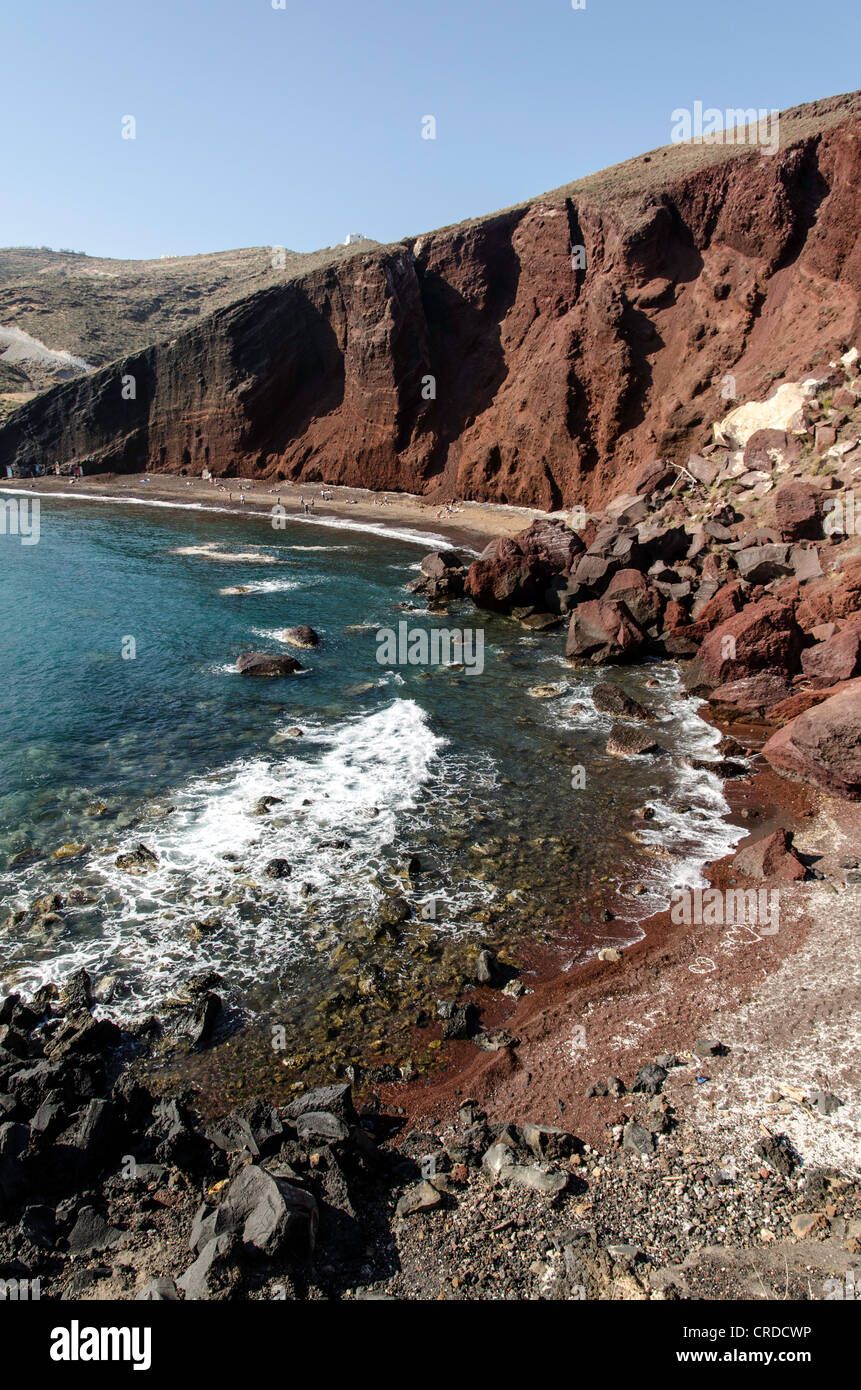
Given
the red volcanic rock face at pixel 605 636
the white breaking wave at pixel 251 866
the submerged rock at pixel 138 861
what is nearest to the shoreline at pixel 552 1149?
the white breaking wave at pixel 251 866

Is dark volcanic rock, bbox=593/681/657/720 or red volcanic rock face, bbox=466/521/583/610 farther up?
red volcanic rock face, bbox=466/521/583/610

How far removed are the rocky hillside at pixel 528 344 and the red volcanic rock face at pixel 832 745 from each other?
2940 centimetres

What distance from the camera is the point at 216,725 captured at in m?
24.2

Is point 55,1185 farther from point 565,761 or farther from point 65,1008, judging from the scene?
point 565,761

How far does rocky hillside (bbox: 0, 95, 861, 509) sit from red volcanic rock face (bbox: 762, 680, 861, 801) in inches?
1157

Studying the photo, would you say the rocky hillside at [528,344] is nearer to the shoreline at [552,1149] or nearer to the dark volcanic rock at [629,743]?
the dark volcanic rock at [629,743]

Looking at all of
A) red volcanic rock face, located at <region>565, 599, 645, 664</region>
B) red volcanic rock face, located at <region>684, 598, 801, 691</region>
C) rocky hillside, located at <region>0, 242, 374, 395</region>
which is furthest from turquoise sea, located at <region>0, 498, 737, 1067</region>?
rocky hillside, located at <region>0, 242, 374, 395</region>

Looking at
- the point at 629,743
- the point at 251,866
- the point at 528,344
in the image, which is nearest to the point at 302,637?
the point at 629,743

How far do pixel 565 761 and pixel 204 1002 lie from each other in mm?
12537

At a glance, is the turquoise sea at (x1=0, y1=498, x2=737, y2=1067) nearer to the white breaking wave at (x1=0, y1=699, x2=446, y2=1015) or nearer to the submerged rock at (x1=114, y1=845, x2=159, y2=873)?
the white breaking wave at (x1=0, y1=699, x2=446, y2=1015)

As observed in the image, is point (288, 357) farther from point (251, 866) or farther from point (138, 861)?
point (251, 866)

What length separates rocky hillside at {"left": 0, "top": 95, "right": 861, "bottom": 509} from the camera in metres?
46.4

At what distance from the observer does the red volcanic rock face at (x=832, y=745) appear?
18359 mm

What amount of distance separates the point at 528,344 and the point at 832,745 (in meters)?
53.9
